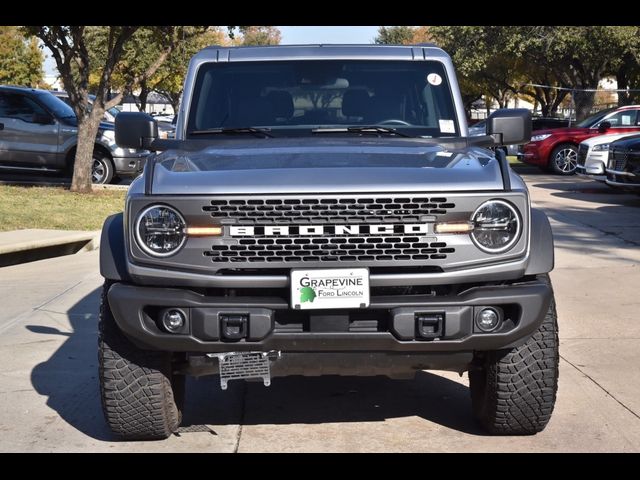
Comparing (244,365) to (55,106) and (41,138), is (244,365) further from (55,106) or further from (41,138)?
(55,106)

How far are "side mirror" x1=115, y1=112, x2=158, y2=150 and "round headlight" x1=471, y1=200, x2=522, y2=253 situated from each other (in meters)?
1.98

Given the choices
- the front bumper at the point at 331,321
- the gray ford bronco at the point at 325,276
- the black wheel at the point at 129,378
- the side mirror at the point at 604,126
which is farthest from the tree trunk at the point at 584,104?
the black wheel at the point at 129,378

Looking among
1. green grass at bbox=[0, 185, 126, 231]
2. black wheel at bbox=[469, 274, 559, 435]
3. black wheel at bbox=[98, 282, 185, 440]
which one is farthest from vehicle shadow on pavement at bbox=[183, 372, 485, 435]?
green grass at bbox=[0, 185, 126, 231]

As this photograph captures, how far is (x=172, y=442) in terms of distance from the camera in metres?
4.95

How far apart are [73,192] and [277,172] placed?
13552mm

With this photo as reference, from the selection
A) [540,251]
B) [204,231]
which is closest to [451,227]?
[540,251]

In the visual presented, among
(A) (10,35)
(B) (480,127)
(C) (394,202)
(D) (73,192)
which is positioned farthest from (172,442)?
(A) (10,35)

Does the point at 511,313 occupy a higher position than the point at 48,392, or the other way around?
the point at 511,313

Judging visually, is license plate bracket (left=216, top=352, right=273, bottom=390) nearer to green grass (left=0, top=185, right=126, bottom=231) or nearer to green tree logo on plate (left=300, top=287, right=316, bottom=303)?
green tree logo on plate (left=300, top=287, right=316, bottom=303)

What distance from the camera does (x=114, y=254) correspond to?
14.9ft
